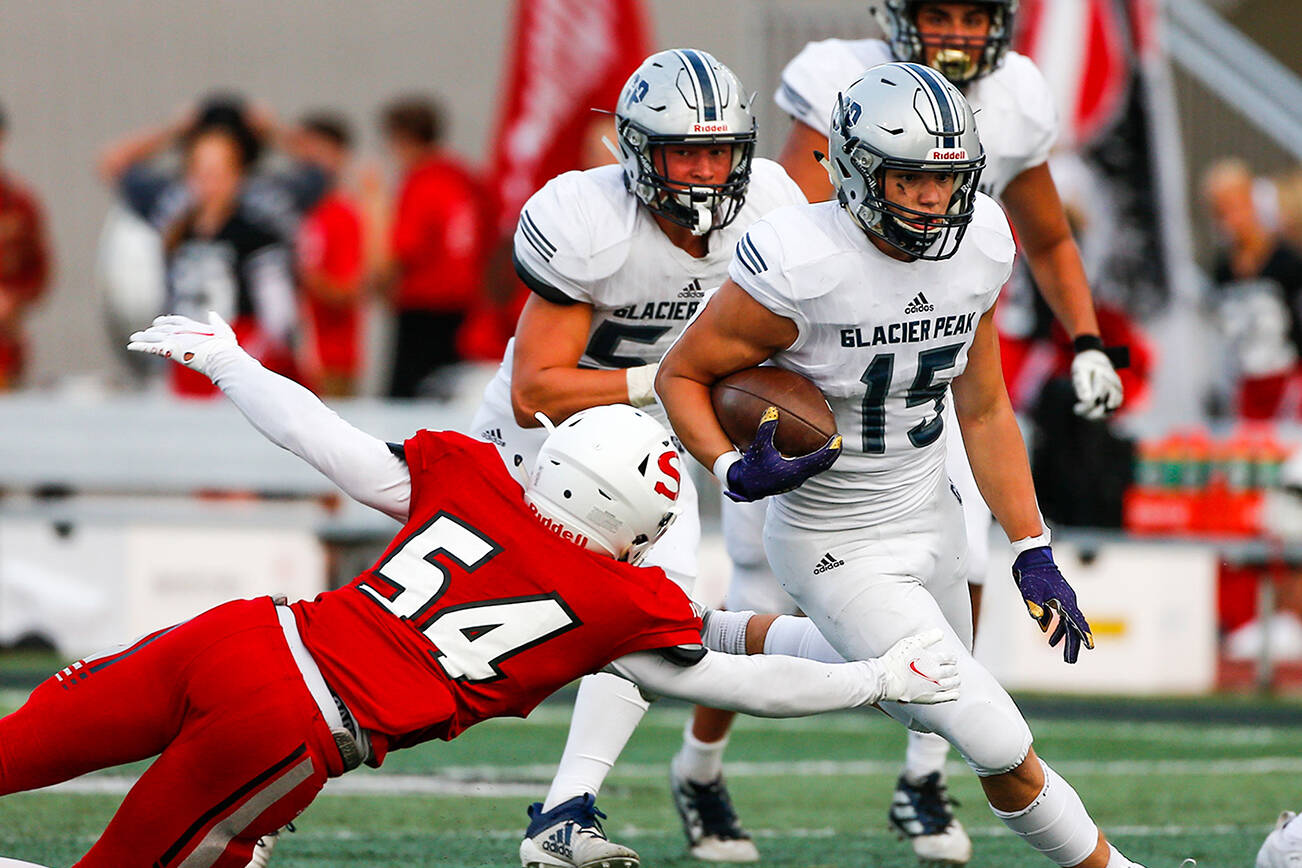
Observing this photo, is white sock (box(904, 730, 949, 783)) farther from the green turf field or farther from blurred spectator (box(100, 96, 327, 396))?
blurred spectator (box(100, 96, 327, 396))

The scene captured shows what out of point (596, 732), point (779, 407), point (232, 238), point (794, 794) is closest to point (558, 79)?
point (232, 238)

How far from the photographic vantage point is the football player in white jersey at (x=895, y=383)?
389 centimetres

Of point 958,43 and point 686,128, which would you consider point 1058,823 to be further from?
point 958,43

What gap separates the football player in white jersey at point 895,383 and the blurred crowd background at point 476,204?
468cm

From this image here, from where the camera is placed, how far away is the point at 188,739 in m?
3.38

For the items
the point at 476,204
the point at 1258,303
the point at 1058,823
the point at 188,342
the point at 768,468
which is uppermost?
the point at 188,342

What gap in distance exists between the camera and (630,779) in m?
6.27

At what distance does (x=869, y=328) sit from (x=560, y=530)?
809mm

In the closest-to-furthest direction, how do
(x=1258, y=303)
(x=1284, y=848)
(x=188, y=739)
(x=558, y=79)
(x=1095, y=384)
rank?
(x=188, y=739) → (x=1284, y=848) → (x=1095, y=384) → (x=558, y=79) → (x=1258, y=303)

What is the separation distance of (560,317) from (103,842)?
68.1 inches

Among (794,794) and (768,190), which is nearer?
(768,190)

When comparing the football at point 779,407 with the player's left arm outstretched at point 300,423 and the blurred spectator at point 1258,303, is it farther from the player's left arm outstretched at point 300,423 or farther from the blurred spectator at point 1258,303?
the blurred spectator at point 1258,303

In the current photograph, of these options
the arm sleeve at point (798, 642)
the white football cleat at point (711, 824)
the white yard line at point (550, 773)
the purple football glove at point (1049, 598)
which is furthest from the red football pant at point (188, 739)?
the white yard line at point (550, 773)

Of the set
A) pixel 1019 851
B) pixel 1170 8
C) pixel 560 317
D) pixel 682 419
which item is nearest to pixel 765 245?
pixel 682 419
